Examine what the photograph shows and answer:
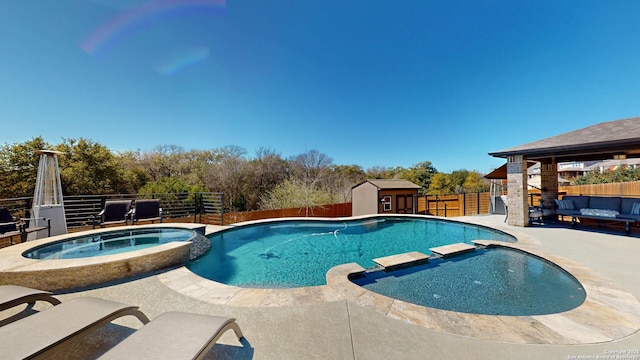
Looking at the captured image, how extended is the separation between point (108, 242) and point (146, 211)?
253 centimetres

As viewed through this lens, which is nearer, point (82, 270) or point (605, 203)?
point (82, 270)

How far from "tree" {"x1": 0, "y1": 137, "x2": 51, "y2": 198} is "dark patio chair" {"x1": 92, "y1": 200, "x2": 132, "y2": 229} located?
7.17m

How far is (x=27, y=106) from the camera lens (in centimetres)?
878

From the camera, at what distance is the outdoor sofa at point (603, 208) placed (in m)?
6.32

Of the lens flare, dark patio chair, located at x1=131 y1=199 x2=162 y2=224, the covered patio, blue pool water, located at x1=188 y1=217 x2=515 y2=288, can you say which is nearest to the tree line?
dark patio chair, located at x1=131 y1=199 x2=162 y2=224

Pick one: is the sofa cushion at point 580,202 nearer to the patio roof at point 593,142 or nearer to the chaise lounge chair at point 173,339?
the patio roof at point 593,142

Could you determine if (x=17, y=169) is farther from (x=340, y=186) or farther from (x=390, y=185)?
(x=390, y=185)

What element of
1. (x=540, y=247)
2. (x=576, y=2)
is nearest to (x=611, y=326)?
(x=540, y=247)

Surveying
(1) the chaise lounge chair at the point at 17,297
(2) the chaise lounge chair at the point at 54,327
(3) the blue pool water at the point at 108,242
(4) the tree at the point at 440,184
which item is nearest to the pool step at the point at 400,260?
(2) the chaise lounge chair at the point at 54,327

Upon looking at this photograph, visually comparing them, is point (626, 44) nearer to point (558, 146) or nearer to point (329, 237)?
point (558, 146)

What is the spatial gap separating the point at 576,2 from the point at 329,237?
1122 centimetres

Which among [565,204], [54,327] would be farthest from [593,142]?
[54,327]

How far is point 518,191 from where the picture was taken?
25.0ft

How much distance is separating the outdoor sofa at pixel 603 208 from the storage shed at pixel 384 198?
611cm
